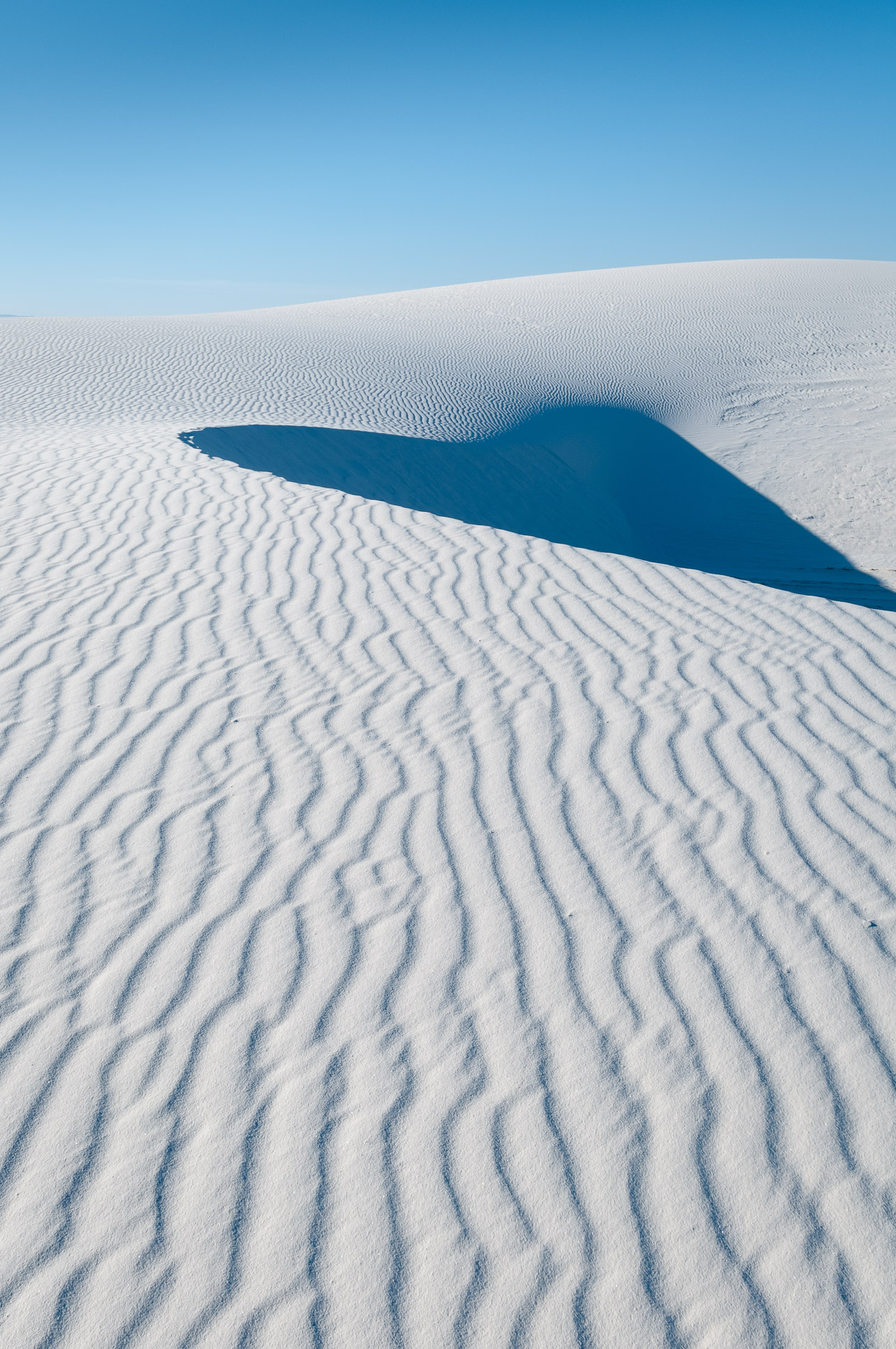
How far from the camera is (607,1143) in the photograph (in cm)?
220

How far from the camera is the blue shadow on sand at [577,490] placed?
12.7 m

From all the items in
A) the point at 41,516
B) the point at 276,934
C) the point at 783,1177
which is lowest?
the point at 783,1177

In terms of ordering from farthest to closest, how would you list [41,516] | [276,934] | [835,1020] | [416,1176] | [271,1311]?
[41,516] < [276,934] < [835,1020] < [416,1176] < [271,1311]

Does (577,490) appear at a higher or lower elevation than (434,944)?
lower

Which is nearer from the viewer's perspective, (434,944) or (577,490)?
(434,944)

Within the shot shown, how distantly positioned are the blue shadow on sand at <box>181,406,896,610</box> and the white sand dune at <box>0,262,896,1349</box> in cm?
597

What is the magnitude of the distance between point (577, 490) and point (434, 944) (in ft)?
45.9

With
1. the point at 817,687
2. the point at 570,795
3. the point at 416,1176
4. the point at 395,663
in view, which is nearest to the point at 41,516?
the point at 395,663

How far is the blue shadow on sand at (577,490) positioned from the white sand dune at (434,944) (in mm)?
5968

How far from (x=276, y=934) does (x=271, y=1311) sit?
114 cm

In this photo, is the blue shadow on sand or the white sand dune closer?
the white sand dune

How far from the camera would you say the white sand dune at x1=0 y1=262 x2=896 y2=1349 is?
194cm

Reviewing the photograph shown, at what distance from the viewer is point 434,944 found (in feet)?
9.30

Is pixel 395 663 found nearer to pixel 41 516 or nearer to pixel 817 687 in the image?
pixel 817 687
